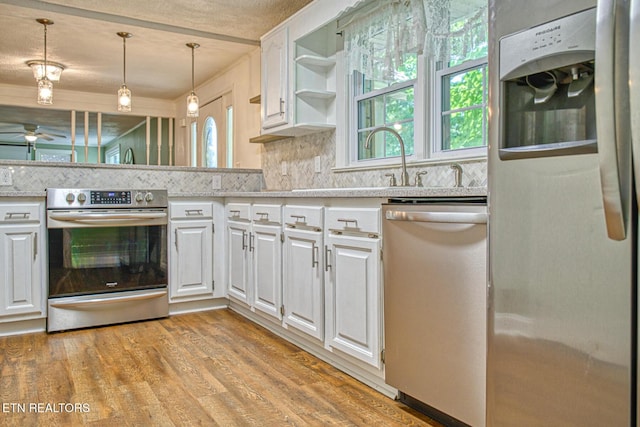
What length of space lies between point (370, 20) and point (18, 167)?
2628mm

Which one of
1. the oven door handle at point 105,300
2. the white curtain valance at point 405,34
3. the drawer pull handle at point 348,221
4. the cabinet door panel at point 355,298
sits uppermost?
the white curtain valance at point 405,34

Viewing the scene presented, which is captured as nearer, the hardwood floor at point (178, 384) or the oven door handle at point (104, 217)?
the hardwood floor at point (178, 384)

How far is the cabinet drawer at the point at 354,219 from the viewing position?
212 centimetres

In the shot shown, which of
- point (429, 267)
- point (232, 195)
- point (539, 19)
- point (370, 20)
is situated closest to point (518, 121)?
point (539, 19)

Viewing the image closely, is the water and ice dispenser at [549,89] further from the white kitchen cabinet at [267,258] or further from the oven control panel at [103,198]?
the oven control panel at [103,198]

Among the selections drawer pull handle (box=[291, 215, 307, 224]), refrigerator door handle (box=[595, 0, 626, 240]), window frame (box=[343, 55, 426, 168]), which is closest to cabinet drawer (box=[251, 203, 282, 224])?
drawer pull handle (box=[291, 215, 307, 224])

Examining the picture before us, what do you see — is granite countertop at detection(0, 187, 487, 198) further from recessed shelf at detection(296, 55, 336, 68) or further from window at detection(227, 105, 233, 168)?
window at detection(227, 105, 233, 168)

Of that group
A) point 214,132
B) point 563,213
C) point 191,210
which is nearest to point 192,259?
point 191,210

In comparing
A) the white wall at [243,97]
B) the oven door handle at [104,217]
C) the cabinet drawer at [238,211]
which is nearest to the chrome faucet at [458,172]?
the cabinet drawer at [238,211]

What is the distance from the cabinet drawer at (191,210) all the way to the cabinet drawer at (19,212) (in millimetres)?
856

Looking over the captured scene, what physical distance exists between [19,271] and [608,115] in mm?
3294

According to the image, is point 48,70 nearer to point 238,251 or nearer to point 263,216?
point 238,251

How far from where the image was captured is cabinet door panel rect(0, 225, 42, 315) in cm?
307

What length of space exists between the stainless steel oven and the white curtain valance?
170cm
